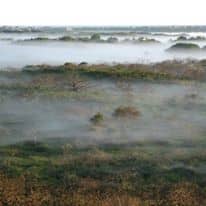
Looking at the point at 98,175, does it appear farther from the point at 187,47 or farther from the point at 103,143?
the point at 187,47

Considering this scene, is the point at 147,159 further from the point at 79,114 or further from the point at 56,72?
the point at 56,72

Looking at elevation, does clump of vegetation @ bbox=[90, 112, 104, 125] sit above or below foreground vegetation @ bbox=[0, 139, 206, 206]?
above

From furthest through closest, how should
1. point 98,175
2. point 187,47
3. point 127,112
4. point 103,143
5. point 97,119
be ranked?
point 187,47 < point 127,112 < point 97,119 < point 103,143 < point 98,175

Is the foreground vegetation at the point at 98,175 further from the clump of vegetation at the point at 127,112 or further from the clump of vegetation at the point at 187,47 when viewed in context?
the clump of vegetation at the point at 187,47

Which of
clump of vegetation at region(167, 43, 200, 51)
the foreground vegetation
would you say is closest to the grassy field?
the foreground vegetation

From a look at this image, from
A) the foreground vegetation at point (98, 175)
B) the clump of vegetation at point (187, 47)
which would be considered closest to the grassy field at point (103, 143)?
the foreground vegetation at point (98, 175)

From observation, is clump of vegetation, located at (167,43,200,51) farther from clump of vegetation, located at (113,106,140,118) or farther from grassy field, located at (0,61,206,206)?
clump of vegetation, located at (113,106,140,118)

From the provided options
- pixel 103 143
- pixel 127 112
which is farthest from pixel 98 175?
pixel 127 112

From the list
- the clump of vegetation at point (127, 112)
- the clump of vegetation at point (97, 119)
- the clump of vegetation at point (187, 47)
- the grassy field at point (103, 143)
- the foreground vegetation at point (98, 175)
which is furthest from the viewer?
the clump of vegetation at point (187, 47)

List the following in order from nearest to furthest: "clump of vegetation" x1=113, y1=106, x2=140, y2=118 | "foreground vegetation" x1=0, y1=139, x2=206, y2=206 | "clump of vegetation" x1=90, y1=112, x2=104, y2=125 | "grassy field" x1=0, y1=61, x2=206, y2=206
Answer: "foreground vegetation" x1=0, y1=139, x2=206, y2=206 < "grassy field" x1=0, y1=61, x2=206, y2=206 < "clump of vegetation" x1=90, y1=112, x2=104, y2=125 < "clump of vegetation" x1=113, y1=106, x2=140, y2=118

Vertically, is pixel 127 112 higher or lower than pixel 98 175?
higher

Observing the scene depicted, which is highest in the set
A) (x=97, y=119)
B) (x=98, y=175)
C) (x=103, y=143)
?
(x=97, y=119)
